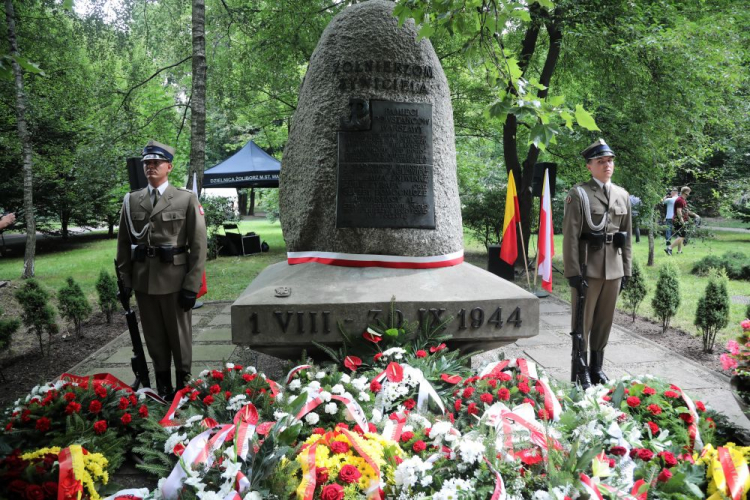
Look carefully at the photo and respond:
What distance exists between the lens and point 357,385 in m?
2.98

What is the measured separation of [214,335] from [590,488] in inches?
194

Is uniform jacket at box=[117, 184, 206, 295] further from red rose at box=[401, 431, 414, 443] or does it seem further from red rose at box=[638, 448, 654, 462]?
red rose at box=[638, 448, 654, 462]

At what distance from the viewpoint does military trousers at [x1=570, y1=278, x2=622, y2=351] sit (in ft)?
14.2

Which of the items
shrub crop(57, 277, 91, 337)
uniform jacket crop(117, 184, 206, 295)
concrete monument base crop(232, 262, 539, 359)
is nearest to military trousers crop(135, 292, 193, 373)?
uniform jacket crop(117, 184, 206, 295)

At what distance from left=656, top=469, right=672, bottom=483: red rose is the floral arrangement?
2.46 metres

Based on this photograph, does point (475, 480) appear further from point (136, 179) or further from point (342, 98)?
point (136, 179)

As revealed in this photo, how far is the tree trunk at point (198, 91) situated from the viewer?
8.14m

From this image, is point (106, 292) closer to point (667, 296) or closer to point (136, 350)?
point (136, 350)

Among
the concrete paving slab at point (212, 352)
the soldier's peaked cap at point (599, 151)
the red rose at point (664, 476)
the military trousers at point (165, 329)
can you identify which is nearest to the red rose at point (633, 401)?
the red rose at point (664, 476)

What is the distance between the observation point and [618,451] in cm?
231

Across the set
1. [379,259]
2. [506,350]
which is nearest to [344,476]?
[379,259]

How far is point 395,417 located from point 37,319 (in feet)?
15.6

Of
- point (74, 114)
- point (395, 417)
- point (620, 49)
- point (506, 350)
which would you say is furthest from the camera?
point (74, 114)

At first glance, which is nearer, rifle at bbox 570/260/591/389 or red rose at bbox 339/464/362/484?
red rose at bbox 339/464/362/484
